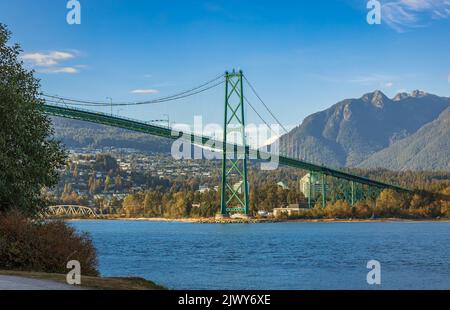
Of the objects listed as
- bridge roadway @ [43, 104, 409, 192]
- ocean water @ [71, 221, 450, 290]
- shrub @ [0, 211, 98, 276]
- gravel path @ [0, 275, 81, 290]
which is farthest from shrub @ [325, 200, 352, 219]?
gravel path @ [0, 275, 81, 290]

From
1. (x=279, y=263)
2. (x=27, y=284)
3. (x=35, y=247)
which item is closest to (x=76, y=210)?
(x=279, y=263)

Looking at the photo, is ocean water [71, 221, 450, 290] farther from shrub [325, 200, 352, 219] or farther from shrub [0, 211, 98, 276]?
shrub [325, 200, 352, 219]

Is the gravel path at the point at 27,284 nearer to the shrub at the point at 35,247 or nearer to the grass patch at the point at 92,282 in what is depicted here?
the grass patch at the point at 92,282

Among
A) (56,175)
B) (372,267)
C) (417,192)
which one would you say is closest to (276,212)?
(417,192)

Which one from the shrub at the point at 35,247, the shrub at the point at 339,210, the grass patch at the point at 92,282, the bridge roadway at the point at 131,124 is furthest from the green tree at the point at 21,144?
the shrub at the point at 339,210

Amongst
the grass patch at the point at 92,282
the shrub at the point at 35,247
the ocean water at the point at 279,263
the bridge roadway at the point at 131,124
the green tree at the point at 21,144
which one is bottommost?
the ocean water at the point at 279,263

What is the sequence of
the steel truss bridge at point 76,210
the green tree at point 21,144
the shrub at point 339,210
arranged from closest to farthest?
the green tree at point 21,144 < the shrub at point 339,210 < the steel truss bridge at point 76,210
